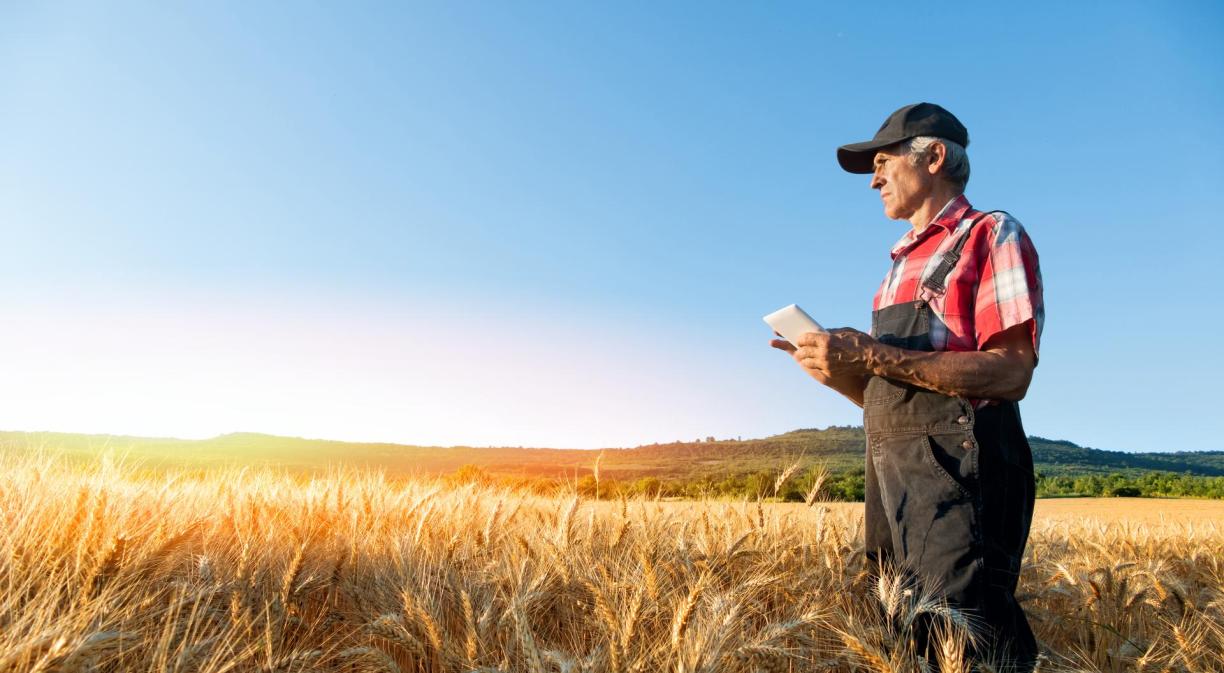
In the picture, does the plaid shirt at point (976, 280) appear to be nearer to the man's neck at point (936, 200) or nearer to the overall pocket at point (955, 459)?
the man's neck at point (936, 200)

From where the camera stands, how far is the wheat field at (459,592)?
1955 millimetres

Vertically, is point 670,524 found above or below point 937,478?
below

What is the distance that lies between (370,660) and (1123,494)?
18302 mm

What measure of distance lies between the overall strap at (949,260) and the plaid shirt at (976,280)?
0.05 ft

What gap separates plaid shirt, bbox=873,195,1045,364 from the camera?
2.29 meters

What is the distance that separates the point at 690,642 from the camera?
190 centimetres

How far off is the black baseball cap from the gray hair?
23 millimetres

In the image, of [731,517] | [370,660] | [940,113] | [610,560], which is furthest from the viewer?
[731,517]

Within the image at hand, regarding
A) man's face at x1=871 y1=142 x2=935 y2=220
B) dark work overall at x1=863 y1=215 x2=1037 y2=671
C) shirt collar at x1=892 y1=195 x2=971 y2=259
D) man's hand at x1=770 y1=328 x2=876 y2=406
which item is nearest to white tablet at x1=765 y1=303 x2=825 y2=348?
man's hand at x1=770 y1=328 x2=876 y2=406

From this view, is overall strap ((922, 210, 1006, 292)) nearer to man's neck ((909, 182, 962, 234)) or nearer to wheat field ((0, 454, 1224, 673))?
man's neck ((909, 182, 962, 234))

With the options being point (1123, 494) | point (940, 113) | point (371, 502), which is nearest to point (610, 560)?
point (371, 502)

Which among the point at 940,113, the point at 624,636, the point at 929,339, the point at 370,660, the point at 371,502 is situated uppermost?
the point at 940,113

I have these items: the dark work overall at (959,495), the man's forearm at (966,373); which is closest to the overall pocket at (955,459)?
the dark work overall at (959,495)

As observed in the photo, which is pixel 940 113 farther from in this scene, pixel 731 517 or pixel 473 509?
pixel 473 509
